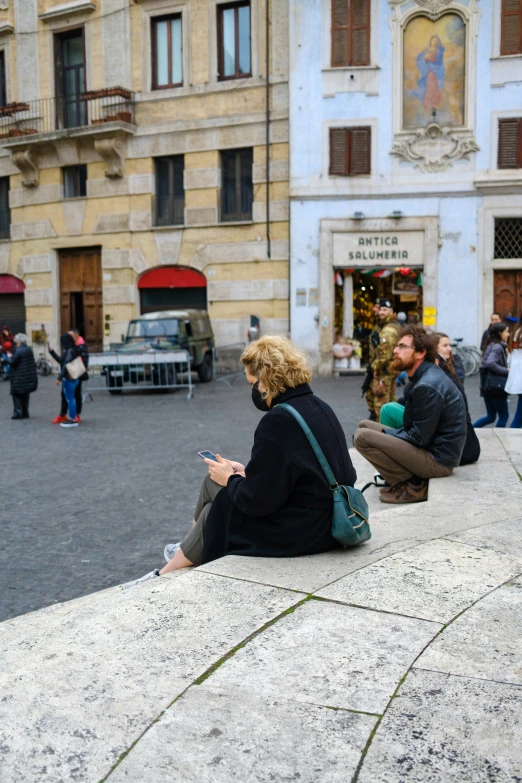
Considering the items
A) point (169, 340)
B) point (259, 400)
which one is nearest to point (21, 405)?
point (169, 340)

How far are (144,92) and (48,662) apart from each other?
23304mm

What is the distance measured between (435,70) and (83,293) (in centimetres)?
1212

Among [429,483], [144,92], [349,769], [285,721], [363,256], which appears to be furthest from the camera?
[144,92]

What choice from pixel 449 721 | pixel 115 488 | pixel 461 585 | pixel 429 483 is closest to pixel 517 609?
pixel 461 585

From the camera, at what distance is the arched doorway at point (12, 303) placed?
27109mm

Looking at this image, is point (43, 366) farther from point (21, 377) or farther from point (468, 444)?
point (468, 444)

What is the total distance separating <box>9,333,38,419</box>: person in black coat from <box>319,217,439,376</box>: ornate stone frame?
32.8 ft

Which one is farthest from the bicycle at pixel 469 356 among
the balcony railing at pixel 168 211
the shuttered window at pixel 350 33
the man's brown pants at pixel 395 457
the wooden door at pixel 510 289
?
the man's brown pants at pixel 395 457

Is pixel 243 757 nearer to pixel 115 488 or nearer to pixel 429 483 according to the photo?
pixel 429 483

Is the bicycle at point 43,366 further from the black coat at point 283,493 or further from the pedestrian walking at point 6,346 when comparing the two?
the black coat at point 283,493

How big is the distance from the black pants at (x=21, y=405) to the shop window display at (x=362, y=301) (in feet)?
33.5

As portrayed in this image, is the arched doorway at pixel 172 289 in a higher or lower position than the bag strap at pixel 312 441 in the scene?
higher

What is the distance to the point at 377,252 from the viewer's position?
22.5m

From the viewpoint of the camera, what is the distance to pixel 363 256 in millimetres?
22547
